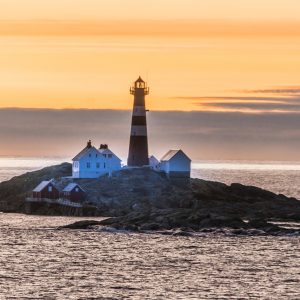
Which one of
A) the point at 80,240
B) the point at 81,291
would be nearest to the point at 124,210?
the point at 80,240

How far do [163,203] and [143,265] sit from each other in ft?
132

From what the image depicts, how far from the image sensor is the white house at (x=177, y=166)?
123 m

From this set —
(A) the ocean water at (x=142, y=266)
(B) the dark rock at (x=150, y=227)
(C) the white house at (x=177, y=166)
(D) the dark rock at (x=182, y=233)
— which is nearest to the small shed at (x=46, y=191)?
(C) the white house at (x=177, y=166)

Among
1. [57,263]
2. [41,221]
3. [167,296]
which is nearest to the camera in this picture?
[167,296]

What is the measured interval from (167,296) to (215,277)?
7.46 m

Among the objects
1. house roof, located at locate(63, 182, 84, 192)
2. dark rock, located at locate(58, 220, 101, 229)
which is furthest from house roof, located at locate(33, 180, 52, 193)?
dark rock, located at locate(58, 220, 101, 229)

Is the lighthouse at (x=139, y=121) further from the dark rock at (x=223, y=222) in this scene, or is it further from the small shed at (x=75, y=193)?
the dark rock at (x=223, y=222)

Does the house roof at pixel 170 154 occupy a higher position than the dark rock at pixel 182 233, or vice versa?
the house roof at pixel 170 154

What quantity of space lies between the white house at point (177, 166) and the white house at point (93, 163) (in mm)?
4814

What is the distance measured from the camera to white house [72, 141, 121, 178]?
12294 centimetres

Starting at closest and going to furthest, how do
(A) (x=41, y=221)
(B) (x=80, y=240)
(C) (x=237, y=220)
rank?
(B) (x=80, y=240)
(C) (x=237, y=220)
(A) (x=41, y=221)

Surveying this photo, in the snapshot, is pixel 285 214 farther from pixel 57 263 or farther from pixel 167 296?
pixel 167 296

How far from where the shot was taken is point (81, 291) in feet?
199

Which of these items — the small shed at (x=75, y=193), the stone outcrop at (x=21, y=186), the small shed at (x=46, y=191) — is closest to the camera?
the small shed at (x=75, y=193)
